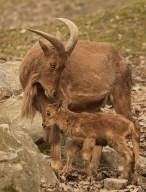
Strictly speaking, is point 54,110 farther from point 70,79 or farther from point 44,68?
point 70,79

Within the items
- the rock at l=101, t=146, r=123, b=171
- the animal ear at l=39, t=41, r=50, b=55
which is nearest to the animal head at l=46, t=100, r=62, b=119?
the animal ear at l=39, t=41, r=50, b=55

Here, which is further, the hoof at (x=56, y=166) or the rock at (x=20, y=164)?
the hoof at (x=56, y=166)

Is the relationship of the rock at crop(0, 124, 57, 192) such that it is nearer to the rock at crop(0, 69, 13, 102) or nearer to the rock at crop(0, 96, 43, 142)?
the rock at crop(0, 96, 43, 142)

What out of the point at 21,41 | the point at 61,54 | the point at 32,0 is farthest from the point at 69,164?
the point at 32,0

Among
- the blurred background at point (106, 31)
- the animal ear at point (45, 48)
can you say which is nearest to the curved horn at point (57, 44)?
the animal ear at point (45, 48)

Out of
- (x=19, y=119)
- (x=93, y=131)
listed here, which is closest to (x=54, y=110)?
(x=93, y=131)

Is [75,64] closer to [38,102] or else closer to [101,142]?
[38,102]

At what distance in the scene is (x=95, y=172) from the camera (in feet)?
29.9

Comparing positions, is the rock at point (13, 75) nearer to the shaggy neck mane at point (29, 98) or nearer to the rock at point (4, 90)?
the rock at point (4, 90)

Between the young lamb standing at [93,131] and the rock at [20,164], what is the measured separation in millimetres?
716

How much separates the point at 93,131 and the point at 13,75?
4934 mm

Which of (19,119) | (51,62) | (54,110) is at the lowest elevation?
(19,119)

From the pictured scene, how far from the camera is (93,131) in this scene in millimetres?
8812

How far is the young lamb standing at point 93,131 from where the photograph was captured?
8805mm
